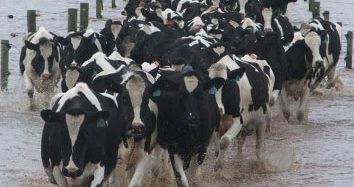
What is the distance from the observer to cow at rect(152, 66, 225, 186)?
12375mm

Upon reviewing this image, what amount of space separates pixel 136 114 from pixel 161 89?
606mm

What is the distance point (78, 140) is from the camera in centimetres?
1037

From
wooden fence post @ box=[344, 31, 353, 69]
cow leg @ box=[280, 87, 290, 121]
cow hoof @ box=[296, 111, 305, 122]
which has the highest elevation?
cow leg @ box=[280, 87, 290, 121]

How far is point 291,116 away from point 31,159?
19.9ft

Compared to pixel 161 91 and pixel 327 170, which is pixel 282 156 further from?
pixel 161 91

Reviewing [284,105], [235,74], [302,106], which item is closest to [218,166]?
[235,74]

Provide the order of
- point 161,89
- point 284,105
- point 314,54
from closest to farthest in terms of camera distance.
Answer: point 161,89 < point 284,105 < point 314,54

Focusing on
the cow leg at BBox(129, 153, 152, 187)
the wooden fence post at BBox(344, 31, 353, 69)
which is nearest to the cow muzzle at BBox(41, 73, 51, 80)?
the cow leg at BBox(129, 153, 152, 187)

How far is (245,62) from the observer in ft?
51.3

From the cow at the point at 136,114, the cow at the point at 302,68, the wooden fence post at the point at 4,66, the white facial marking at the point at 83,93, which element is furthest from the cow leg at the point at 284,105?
the white facial marking at the point at 83,93

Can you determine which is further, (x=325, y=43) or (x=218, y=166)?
(x=325, y=43)

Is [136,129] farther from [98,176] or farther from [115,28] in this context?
[115,28]

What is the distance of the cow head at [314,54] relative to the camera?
782 inches

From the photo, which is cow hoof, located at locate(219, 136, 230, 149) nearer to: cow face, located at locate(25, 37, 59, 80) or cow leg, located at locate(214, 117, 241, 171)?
cow leg, located at locate(214, 117, 241, 171)
